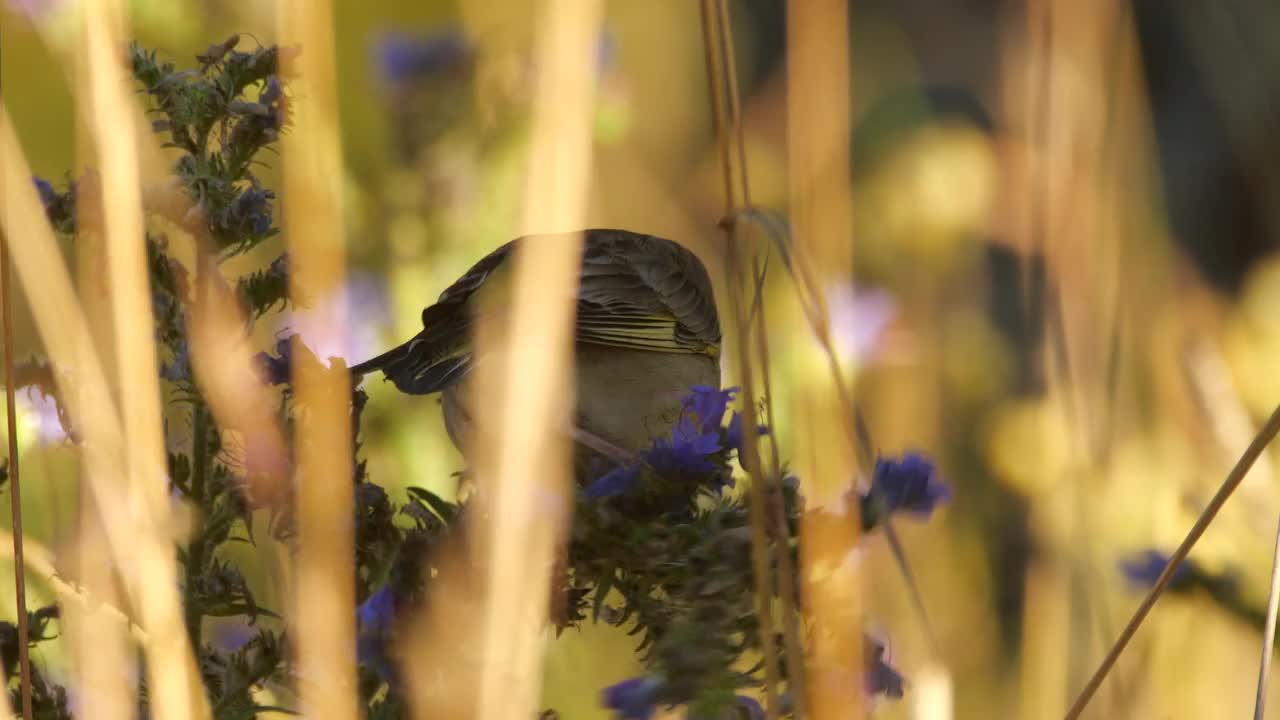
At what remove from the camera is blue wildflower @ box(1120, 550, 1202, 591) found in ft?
5.57

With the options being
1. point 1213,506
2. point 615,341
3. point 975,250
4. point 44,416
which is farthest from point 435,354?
point 975,250

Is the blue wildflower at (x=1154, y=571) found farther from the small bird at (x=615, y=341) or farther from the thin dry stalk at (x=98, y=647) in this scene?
the thin dry stalk at (x=98, y=647)

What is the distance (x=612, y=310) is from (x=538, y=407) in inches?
44.2

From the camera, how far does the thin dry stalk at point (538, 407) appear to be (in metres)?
1.35

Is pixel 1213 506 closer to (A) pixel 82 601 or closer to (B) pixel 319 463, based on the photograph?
(B) pixel 319 463

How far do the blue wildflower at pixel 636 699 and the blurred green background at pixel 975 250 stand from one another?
1.29ft

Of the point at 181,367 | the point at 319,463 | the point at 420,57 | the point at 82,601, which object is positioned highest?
the point at 420,57

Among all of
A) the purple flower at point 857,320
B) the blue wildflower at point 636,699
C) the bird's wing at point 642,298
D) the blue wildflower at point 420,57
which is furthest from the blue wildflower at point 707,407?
the blue wildflower at point 420,57

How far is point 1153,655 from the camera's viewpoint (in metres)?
2.20

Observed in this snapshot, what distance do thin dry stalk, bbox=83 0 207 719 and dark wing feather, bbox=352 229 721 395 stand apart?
0.50m

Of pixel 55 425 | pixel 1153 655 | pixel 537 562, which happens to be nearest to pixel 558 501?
pixel 537 562

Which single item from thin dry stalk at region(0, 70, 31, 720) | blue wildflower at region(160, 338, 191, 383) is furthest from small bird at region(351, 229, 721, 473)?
thin dry stalk at region(0, 70, 31, 720)

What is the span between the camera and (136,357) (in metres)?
1.53

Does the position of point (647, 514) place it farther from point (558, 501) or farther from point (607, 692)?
point (607, 692)
